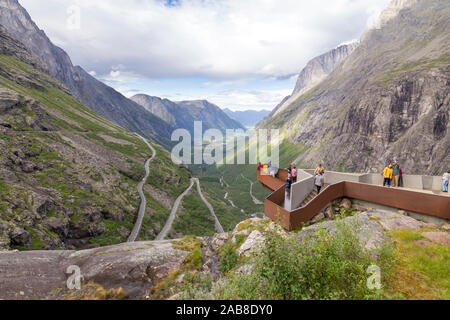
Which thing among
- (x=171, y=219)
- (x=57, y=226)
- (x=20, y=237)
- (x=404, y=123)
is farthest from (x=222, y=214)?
(x=404, y=123)

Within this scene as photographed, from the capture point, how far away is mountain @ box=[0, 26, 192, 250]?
1854 inches

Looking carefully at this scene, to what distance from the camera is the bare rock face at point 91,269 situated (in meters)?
11.1

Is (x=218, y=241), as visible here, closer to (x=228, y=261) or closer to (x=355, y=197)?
(x=228, y=261)

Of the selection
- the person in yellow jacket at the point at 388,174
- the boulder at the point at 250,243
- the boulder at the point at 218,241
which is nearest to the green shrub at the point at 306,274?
the boulder at the point at 250,243

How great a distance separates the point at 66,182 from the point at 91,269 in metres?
74.6

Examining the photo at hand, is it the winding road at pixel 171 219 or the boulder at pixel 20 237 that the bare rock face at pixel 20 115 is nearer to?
the boulder at pixel 20 237

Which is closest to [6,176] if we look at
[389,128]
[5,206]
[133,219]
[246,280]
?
[5,206]

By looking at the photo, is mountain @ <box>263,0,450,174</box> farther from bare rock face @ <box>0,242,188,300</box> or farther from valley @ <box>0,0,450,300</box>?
→ bare rock face @ <box>0,242,188,300</box>

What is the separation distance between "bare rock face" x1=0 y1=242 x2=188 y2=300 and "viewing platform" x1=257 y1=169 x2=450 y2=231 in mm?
8146

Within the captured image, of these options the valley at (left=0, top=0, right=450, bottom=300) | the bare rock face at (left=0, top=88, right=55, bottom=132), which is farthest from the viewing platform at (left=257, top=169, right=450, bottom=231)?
the bare rock face at (left=0, top=88, right=55, bottom=132)

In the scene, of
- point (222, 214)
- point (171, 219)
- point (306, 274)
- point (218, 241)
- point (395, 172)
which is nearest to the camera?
point (306, 274)

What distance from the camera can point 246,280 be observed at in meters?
8.55

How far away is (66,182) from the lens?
7238 centimetres

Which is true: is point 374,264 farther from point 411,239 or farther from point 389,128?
point 389,128
